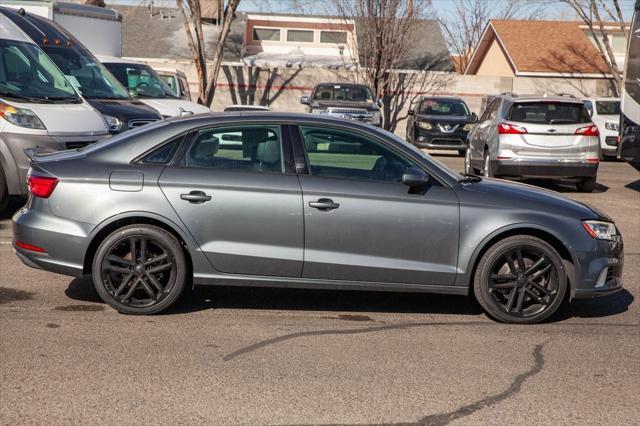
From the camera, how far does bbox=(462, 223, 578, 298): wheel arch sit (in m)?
6.88

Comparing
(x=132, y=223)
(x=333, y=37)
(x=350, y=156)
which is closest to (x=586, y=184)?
(x=350, y=156)

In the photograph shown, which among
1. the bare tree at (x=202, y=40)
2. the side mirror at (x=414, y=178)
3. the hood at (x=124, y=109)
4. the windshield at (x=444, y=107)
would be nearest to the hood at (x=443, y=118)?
the windshield at (x=444, y=107)

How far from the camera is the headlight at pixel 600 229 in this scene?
7.04 meters

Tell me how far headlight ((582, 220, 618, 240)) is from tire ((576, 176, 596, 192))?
9.49 metres

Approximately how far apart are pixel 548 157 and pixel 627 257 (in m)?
5.84

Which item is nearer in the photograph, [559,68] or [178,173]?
[178,173]

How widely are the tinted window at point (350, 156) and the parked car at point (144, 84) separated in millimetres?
10377

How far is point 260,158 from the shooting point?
697cm

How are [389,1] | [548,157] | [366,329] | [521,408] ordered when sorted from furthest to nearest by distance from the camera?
[389,1] → [548,157] → [366,329] → [521,408]

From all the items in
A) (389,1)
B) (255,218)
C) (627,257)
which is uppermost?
(389,1)

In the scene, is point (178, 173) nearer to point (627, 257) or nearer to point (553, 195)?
point (553, 195)

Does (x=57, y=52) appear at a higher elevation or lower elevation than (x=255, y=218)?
higher

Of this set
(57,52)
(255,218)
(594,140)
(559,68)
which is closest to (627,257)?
(255,218)

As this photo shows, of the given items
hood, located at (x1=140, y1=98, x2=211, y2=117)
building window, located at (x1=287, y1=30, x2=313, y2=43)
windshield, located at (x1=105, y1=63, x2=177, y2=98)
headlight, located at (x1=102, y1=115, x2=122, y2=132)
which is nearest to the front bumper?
hood, located at (x1=140, y1=98, x2=211, y2=117)
